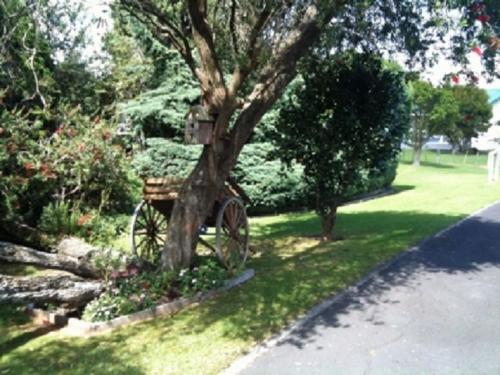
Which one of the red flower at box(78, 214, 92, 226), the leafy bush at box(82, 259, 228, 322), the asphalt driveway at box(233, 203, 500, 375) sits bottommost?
the asphalt driveway at box(233, 203, 500, 375)

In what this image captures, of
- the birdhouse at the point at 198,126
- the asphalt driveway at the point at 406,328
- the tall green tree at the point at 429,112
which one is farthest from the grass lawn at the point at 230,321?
the tall green tree at the point at 429,112

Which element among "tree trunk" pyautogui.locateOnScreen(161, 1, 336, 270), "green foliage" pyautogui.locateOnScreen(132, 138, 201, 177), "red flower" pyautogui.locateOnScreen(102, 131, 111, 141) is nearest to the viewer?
"tree trunk" pyautogui.locateOnScreen(161, 1, 336, 270)

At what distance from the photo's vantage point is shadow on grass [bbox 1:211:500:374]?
17.0 ft

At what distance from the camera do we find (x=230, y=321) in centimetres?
590

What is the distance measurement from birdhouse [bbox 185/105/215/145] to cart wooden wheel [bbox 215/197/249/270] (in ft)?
3.84

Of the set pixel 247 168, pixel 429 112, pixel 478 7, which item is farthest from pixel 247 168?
pixel 429 112

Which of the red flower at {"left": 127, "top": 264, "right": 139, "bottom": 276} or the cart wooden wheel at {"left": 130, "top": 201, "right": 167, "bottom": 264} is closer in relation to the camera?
the red flower at {"left": 127, "top": 264, "right": 139, "bottom": 276}

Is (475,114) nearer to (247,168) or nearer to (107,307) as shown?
(247,168)

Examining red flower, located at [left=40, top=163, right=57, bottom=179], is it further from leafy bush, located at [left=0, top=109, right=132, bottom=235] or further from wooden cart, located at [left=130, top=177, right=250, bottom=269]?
wooden cart, located at [left=130, top=177, right=250, bottom=269]

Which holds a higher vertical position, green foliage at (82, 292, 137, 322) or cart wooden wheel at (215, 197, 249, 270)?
cart wooden wheel at (215, 197, 249, 270)

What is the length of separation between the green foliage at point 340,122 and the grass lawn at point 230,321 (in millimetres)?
1507

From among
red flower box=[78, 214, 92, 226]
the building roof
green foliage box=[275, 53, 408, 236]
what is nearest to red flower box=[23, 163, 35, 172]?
red flower box=[78, 214, 92, 226]

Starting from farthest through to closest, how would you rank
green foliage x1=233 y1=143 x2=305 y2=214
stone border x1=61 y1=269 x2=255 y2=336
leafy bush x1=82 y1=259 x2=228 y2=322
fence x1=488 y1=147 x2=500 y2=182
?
1. fence x1=488 y1=147 x2=500 y2=182
2. green foliage x1=233 y1=143 x2=305 y2=214
3. leafy bush x1=82 y1=259 x2=228 y2=322
4. stone border x1=61 y1=269 x2=255 y2=336

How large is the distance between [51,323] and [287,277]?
131 inches
